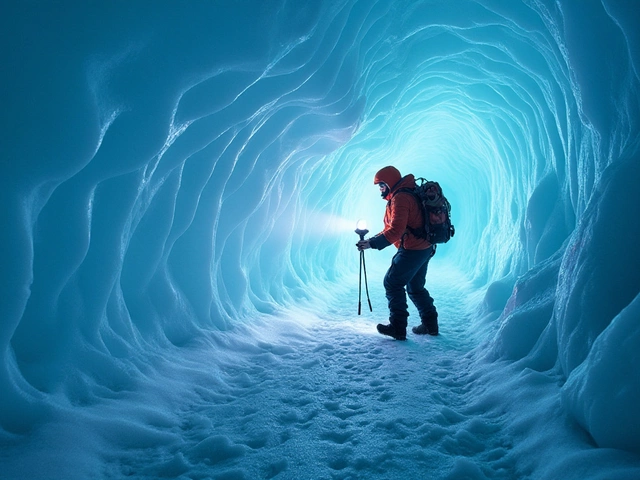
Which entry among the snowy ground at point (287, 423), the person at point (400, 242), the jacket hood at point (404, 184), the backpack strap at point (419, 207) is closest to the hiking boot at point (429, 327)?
the person at point (400, 242)

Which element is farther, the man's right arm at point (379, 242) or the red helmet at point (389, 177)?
the red helmet at point (389, 177)

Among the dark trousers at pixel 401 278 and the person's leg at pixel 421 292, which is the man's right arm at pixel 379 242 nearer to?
the dark trousers at pixel 401 278

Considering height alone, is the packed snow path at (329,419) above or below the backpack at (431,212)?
below

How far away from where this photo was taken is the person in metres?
4.77

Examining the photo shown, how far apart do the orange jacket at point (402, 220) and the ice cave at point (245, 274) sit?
122 cm

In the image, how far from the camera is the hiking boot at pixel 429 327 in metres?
5.34

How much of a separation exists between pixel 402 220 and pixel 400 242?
359 mm

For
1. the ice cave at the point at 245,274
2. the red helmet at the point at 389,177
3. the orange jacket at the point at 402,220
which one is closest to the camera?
the ice cave at the point at 245,274

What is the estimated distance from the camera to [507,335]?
3.65 m

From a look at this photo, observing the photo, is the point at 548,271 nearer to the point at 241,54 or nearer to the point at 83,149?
the point at 241,54

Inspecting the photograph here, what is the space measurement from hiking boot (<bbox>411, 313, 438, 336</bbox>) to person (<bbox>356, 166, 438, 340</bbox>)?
1.54 ft

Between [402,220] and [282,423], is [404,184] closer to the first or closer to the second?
[402,220]

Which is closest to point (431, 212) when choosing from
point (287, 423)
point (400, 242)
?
point (400, 242)

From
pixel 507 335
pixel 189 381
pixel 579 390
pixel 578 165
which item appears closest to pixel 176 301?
pixel 189 381
